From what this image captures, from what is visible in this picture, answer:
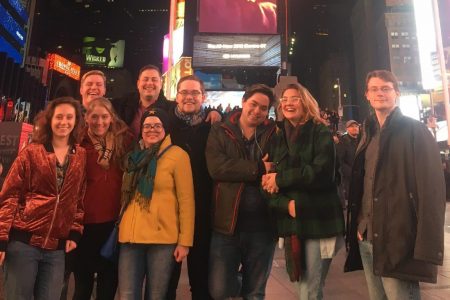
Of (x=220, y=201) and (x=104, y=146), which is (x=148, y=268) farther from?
(x=104, y=146)

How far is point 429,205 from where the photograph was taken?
2246 mm

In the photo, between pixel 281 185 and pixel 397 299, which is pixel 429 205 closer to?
pixel 397 299

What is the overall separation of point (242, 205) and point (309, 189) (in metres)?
0.58

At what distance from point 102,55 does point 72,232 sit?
34.9 m

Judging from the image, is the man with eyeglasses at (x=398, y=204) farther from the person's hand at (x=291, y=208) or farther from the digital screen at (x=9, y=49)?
the digital screen at (x=9, y=49)

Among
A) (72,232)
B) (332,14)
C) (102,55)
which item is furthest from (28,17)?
(72,232)

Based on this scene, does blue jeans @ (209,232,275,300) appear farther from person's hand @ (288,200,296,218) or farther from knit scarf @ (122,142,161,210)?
knit scarf @ (122,142,161,210)

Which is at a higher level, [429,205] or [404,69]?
[404,69]

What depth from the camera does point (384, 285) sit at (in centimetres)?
248

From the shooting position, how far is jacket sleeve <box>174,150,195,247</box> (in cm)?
280

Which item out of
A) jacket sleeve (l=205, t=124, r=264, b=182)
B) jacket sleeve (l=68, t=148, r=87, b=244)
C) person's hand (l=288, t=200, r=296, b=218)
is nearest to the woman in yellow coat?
jacket sleeve (l=205, t=124, r=264, b=182)

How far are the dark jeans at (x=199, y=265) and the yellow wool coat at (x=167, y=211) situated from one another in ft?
0.84

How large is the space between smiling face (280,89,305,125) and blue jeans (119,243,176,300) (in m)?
1.44

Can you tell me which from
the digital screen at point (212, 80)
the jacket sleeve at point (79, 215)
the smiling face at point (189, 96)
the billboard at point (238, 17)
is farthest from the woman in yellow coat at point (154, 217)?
the digital screen at point (212, 80)
